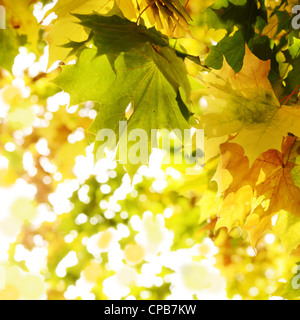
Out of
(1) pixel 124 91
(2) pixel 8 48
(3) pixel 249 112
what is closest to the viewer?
(3) pixel 249 112

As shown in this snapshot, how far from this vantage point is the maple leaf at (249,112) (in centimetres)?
65

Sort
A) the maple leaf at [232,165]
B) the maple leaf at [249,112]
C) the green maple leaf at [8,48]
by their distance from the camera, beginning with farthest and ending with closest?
1. the green maple leaf at [8,48]
2. the maple leaf at [232,165]
3. the maple leaf at [249,112]

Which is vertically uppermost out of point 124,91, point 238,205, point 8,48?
point 8,48

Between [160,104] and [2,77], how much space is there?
189 cm

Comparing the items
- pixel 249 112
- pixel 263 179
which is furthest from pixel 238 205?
pixel 249 112

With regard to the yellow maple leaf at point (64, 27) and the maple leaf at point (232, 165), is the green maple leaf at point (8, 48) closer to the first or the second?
the yellow maple leaf at point (64, 27)

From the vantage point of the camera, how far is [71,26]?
0.81 metres

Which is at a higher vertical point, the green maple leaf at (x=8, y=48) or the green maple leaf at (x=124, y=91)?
the green maple leaf at (x=8, y=48)

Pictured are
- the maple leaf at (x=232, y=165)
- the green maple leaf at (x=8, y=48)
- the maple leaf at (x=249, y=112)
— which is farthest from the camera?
the green maple leaf at (x=8, y=48)

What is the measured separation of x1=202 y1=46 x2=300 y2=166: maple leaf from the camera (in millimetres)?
653

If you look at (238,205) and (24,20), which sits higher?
(24,20)

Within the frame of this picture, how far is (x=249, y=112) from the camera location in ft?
2.17

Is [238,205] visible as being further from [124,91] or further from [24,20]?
[24,20]

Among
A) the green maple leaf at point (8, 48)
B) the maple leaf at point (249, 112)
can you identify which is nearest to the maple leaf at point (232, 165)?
the maple leaf at point (249, 112)
